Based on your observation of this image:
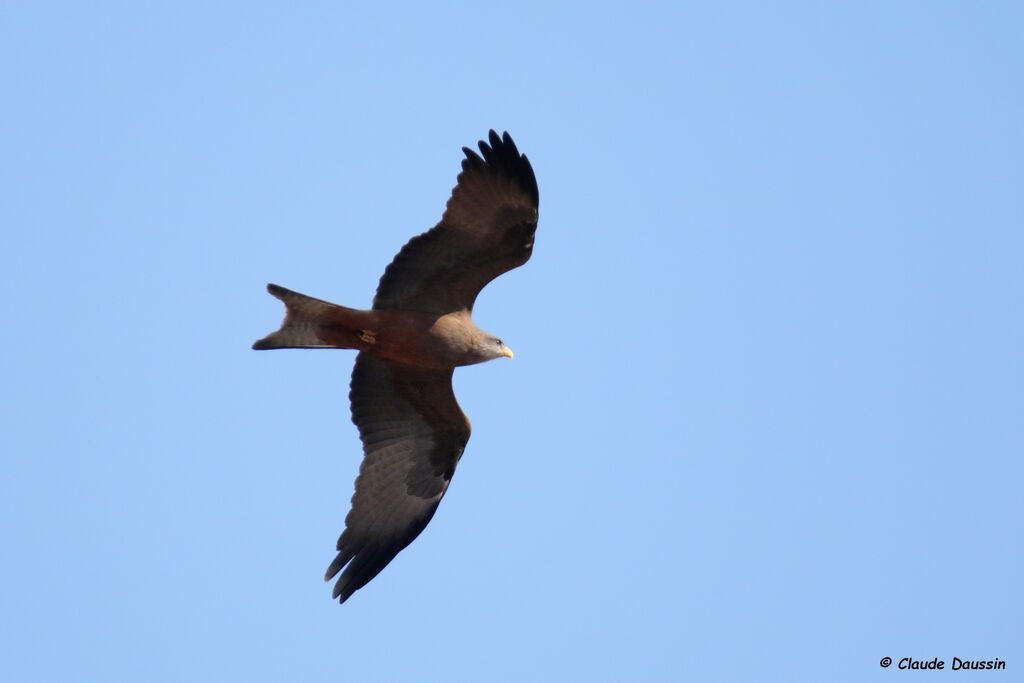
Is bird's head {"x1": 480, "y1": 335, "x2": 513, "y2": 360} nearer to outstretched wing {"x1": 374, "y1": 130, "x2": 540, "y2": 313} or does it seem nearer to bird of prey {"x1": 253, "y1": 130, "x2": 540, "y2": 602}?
bird of prey {"x1": 253, "y1": 130, "x2": 540, "y2": 602}

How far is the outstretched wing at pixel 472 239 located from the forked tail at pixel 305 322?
0.45 metres

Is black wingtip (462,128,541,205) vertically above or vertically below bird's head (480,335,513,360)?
above

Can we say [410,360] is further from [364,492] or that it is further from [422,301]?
[364,492]

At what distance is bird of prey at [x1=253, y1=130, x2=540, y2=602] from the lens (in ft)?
36.3

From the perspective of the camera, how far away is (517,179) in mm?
11008

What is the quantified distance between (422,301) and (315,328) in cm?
93

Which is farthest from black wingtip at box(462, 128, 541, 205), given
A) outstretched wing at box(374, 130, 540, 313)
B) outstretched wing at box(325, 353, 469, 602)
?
outstretched wing at box(325, 353, 469, 602)

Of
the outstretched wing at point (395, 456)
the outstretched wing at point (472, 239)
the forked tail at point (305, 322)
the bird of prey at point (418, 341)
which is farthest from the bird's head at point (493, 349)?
the forked tail at point (305, 322)

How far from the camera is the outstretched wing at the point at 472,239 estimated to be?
11.0m

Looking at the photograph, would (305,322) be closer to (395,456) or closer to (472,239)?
(472,239)

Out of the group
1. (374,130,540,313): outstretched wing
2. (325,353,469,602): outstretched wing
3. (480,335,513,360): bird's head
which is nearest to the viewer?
(374,130,540,313): outstretched wing

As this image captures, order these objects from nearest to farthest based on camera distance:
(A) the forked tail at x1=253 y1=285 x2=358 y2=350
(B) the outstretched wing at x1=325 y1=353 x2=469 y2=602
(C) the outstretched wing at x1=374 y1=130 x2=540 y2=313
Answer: (A) the forked tail at x1=253 y1=285 x2=358 y2=350 → (C) the outstretched wing at x1=374 y1=130 x2=540 y2=313 → (B) the outstretched wing at x1=325 y1=353 x2=469 y2=602

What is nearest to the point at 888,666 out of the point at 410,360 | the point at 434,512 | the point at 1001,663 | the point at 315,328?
the point at 1001,663

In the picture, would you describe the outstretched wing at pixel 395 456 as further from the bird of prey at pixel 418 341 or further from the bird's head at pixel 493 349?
the bird's head at pixel 493 349
